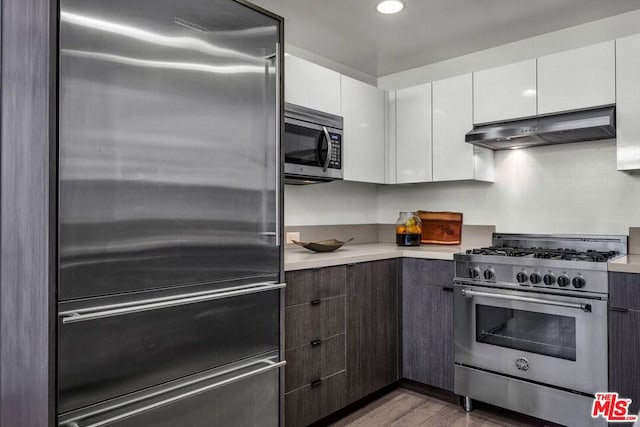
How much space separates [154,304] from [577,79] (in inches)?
98.7

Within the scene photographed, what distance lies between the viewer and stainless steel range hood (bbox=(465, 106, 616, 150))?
7.78 feet

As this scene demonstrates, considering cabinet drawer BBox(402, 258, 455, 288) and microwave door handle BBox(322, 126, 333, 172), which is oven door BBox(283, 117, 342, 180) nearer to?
microwave door handle BBox(322, 126, 333, 172)

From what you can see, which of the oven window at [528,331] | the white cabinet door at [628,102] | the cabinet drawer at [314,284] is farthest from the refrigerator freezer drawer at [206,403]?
the white cabinet door at [628,102]

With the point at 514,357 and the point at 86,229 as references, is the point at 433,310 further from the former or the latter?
the point at 86,229

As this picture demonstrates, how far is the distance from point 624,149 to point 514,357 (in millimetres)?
1262

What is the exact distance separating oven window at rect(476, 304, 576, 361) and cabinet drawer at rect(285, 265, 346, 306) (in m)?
0.84

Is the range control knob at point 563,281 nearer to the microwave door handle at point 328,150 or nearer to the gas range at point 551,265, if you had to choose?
the gas range at point 551,265

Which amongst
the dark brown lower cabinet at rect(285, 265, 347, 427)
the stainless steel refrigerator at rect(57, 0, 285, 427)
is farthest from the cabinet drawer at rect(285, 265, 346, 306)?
the stainless steel refrigerator at rect(57, 0, 285, 427)

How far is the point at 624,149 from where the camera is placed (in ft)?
7.65

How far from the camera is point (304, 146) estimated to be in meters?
2.47

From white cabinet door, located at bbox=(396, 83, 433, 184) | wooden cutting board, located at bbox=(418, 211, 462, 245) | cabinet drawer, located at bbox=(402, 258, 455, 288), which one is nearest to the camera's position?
cabinet drawer, located at bbox=(402, 258, 455, 288)

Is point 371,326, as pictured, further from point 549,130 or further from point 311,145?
point 549,130

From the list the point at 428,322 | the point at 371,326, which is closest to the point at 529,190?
the point at 428,322

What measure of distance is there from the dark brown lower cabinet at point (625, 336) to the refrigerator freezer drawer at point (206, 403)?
158 cm
